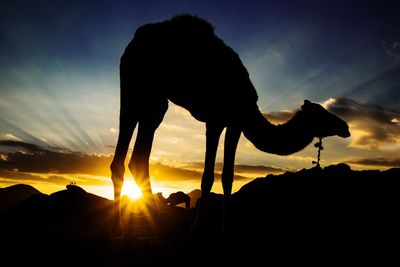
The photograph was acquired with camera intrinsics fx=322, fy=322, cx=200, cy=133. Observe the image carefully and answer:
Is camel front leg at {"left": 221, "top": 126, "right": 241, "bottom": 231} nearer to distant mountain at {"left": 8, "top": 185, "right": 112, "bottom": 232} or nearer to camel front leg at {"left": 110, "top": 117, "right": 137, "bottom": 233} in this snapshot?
camel front leg at {"left": 110, "top": 117, "right": 137, "bottom": 233}

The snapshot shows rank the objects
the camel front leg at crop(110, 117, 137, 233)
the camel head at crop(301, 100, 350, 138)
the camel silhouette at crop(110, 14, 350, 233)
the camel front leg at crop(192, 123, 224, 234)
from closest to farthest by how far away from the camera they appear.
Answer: the camel front leg at crop(192, 123, 224, 234)
the camel head at crop(301, 100, 350, 138)
the camel silhouette at crop(110, 14, 350, 233)
the camel front leg at crop(110, 117, 137, 233)

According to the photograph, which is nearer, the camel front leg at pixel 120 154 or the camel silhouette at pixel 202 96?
the camel silhouette at pixel 202 96

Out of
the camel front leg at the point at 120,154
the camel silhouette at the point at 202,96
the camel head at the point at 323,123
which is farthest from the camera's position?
the camel front leg at the point at 120,154

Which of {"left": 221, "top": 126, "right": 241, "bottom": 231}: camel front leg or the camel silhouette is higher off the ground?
the camel silhouette

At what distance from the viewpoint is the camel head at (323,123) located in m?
6.88

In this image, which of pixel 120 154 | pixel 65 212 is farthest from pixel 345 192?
pixel 65 212

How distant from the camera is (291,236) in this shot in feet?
19.6

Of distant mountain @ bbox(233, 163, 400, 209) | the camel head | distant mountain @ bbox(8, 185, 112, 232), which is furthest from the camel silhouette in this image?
distant mountain @ bbox(233, 163, 400, 209)

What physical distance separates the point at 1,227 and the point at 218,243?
400 cm

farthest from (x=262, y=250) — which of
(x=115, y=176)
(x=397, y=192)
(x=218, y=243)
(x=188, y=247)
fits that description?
(x=397, y=192)

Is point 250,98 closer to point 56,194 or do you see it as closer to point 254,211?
point 254,211

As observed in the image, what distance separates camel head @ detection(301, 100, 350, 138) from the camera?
6883mm

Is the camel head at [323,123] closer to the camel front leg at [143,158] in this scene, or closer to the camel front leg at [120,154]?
the camel front leg at [143,158]

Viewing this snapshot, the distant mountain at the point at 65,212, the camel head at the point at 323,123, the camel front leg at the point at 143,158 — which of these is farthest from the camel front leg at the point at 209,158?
the distant mountain at the point at 65,212
